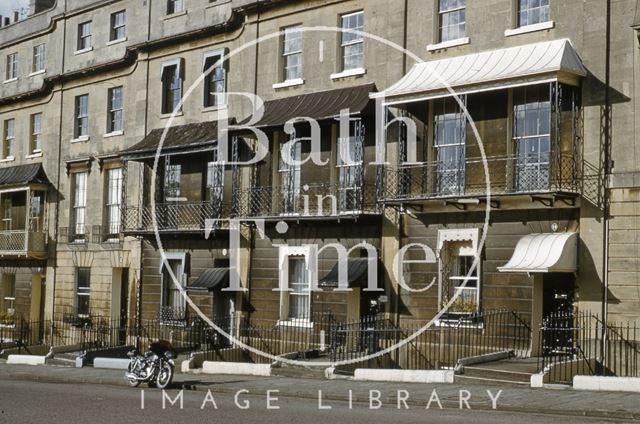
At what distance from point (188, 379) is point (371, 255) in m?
5.64

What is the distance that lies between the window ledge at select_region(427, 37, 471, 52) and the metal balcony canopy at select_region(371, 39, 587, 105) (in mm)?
369

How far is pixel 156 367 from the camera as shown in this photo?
22.5 m

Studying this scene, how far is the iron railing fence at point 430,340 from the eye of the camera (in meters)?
22.9

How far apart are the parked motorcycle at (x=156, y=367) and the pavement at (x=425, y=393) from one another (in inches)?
20.4

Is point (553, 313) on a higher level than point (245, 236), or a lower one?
lower

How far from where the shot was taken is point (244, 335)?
29016 millimetres

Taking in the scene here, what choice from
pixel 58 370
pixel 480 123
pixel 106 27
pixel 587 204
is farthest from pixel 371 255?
pixel 106 27

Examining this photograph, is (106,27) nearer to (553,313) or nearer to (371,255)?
(371,255)

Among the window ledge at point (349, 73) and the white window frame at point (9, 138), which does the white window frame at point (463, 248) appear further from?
the white window frame at point (9, 138)

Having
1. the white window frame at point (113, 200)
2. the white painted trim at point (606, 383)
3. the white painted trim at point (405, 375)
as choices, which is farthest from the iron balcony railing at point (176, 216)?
→ the white painted trim at point (606, 383)

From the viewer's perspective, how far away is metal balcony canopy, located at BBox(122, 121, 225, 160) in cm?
2956

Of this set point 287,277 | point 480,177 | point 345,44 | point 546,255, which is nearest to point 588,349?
point 546,255

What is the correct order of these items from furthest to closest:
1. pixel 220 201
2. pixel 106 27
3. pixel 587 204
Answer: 1. pixel 106 27
2. pixel 220 201
3. pixel 587 204

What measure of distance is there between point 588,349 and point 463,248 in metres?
4.16
